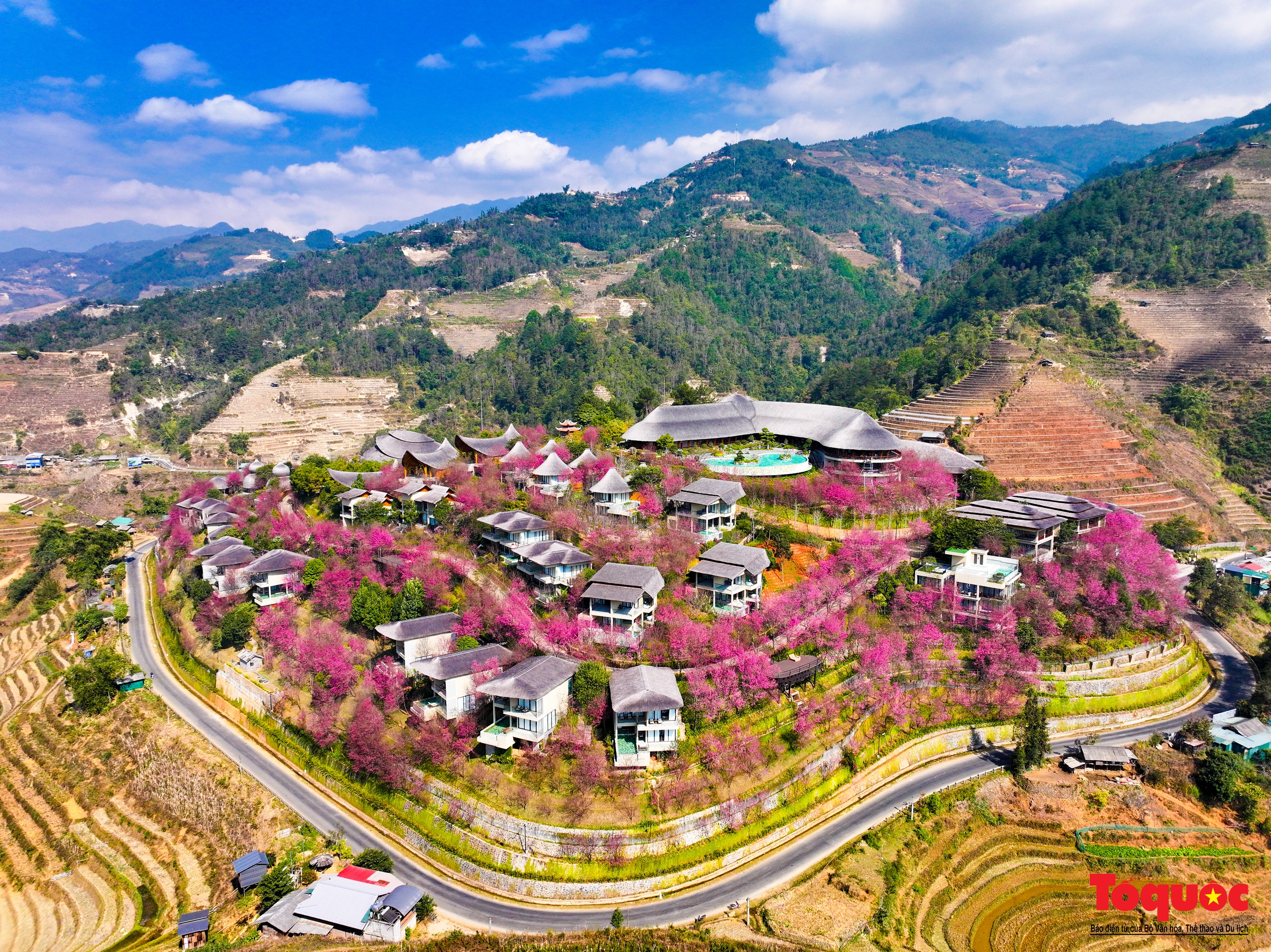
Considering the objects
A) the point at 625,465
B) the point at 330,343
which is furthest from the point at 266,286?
the point at 625,465

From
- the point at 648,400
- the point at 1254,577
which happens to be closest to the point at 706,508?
the point at 648,400

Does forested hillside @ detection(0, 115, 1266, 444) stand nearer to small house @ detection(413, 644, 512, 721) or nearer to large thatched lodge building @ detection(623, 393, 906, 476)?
large thatched lodge building @ detection(623, 393, 906, 476)

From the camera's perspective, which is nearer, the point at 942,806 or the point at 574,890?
the point at 574,890

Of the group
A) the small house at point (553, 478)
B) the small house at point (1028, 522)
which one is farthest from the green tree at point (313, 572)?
the small house at point (1028, 522)

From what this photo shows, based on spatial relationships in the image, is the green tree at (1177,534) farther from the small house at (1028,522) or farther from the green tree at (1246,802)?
the green tree at (1246,802)

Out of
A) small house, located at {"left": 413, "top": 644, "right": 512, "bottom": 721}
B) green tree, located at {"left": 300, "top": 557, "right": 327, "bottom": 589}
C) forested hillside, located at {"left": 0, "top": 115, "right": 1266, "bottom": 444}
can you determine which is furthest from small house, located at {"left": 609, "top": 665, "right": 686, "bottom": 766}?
forested hillside, located at {"left": 0, "top": 115, "right": 1266, "bottom": 444}

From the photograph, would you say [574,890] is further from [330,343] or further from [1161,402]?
[330,343]
